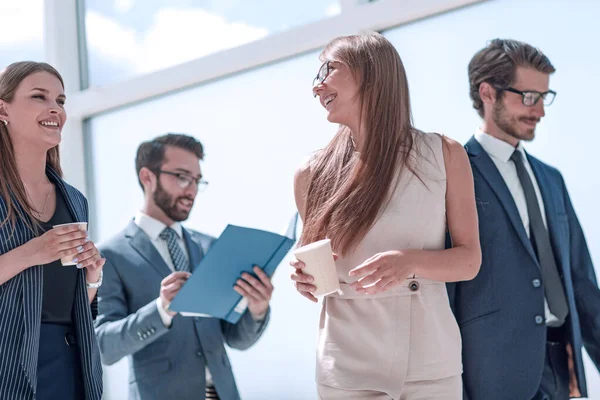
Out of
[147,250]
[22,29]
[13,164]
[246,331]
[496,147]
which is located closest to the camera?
[13,164]

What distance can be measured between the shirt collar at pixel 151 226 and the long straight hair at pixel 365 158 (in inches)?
51.1

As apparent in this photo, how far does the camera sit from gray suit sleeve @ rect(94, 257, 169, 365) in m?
3.03

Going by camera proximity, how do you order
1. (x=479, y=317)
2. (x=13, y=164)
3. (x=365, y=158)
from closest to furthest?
(x=365, y=158), (x=13, y=164), (x=479, y=317)

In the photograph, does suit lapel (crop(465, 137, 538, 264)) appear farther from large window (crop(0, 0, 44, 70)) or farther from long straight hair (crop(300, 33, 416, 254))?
large window (crop(0, 0, 44, 70))

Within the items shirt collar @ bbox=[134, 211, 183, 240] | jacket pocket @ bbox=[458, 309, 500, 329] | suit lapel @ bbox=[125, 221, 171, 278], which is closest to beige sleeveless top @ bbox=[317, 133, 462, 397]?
jacket pocket @ bbox=[458, 309, 500, 329]

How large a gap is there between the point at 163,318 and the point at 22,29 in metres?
2.93

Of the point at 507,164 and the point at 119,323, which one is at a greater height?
the point at 507,164

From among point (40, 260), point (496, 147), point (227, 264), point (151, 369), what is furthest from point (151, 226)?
point (496, 147)

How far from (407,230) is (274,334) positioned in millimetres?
2167

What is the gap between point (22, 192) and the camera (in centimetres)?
233

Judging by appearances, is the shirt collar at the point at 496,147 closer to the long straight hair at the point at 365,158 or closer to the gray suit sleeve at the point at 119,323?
the long straight hair at the point at 365,158

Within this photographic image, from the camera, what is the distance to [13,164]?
2.38 metres

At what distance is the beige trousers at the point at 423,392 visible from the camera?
6.49ft

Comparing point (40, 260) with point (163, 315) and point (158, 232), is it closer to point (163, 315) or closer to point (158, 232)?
point (163, 315)
